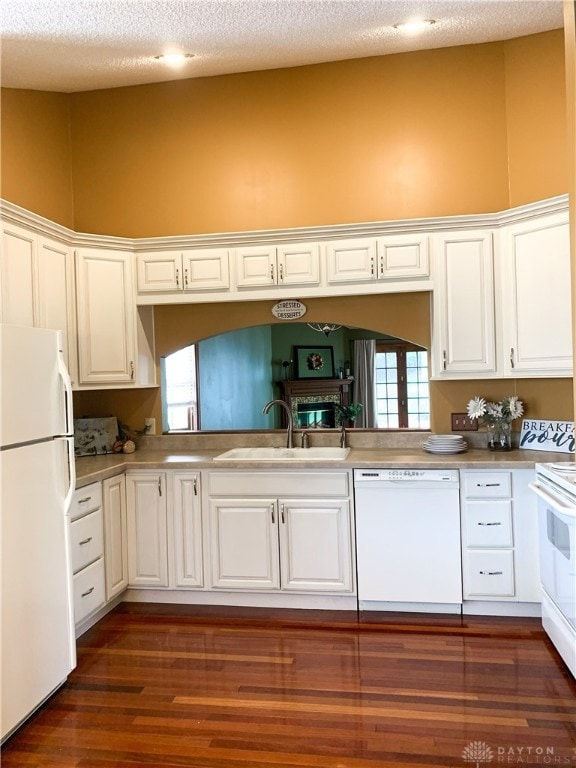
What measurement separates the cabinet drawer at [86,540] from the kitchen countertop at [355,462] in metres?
0.20

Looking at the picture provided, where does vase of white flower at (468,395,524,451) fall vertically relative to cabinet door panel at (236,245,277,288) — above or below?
below

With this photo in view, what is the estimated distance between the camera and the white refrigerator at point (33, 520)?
7.47ft

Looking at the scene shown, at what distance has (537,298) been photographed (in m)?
3.35

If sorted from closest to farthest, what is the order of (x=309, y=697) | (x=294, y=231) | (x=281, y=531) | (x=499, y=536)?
(x=309, y=697) < (x=499, y=536) < (x=281, y=531) < (x=294, y=231)

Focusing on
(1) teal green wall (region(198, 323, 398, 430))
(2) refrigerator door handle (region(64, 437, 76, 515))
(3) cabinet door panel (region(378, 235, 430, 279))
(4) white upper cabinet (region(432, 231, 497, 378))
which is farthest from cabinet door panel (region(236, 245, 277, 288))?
(2) refrigerator door handle (region(64, 437, 76, 515))

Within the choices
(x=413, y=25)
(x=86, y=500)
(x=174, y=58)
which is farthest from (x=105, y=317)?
(x=413, y=25)

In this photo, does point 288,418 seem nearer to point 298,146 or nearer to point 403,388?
point 403,388

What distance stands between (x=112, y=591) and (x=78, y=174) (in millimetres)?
2823

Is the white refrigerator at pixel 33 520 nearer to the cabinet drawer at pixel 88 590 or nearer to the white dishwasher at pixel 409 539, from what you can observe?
the cabinet drawer at pixel 88 590

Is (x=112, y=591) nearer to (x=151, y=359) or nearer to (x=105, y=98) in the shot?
(x=151, y=359)

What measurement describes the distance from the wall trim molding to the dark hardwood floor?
2241 mm

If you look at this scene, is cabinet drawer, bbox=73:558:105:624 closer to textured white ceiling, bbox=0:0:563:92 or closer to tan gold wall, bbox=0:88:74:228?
tan gold wall, bbox=0:88:74:228

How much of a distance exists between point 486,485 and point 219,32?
2.90 metres

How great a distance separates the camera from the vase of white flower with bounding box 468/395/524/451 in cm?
361
